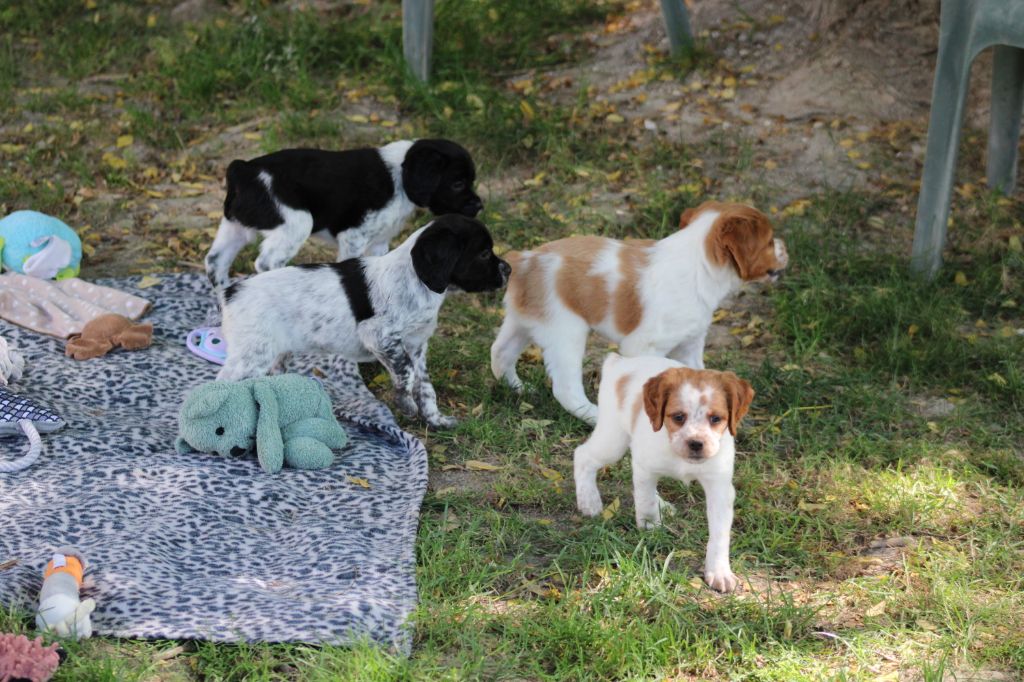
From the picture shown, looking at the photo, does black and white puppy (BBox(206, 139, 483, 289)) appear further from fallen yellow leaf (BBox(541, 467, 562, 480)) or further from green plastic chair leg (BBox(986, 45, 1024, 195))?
green plastic chair leg (BBox(986, 45, 1024, 195))

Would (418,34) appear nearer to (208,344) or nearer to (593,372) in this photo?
(208,344)

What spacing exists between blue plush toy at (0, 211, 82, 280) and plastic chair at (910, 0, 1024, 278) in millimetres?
4685

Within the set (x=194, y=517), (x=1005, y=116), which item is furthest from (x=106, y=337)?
(x=1005, y=116)

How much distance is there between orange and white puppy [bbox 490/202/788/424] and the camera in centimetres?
499

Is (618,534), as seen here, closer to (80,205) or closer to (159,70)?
(80,205)

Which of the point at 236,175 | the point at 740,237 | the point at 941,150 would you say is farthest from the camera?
the point at 941,150

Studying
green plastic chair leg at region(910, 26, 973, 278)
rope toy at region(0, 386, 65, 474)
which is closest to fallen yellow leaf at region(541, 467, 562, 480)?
rope toy at region(0, 386, 65, 474)

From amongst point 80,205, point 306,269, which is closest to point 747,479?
point 306,269

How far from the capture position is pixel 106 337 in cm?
573

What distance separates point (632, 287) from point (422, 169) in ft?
4.71

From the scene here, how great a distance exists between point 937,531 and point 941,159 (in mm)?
2737

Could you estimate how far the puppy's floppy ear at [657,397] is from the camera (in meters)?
3.83

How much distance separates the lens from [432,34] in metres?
8.88

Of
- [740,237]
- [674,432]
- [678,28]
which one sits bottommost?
[674,432]
